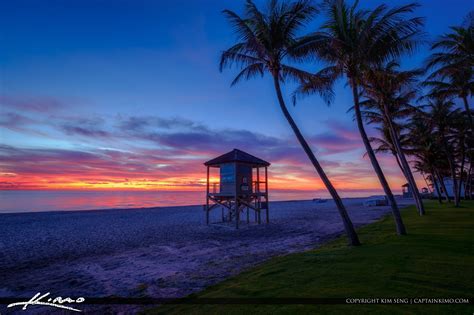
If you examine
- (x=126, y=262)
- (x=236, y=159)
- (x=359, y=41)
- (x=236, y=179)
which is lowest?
(x=126, y=262)

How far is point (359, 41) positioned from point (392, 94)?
10.9 meters

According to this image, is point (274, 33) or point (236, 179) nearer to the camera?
point (274, 33)

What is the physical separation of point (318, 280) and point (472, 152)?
1458 inches

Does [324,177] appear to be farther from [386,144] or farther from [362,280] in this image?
[386,144]

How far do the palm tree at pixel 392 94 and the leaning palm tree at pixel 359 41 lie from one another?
1.46m

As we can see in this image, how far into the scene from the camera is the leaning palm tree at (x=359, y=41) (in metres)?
9.76

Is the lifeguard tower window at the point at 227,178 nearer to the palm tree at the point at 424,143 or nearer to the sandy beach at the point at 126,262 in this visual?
the sandy beach at the point at 126,262

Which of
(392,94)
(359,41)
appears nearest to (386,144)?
(392,94)

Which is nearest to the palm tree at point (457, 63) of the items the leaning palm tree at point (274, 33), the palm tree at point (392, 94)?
the palm tree at point (392, 94)

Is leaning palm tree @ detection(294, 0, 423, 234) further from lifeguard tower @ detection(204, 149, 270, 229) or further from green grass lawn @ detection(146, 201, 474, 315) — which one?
lifeguard tower @ detection(204, 149, 270, 229)

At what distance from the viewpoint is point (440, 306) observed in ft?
12.5

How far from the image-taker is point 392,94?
60.5 feet

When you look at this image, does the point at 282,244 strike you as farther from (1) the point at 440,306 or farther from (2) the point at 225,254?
(1) the point at 440,306

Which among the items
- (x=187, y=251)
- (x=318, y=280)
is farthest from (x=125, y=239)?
(x=318, y=280)
